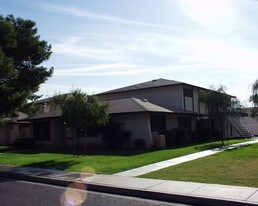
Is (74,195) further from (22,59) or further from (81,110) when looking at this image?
(22,59)

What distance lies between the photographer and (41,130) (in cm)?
3431

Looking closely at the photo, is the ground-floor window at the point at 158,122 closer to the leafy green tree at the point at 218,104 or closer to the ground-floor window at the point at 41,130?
the leafy green tree at the point at 218,104

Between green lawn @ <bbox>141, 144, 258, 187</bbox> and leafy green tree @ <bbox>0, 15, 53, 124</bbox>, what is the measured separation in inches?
487

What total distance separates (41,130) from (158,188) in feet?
82.1

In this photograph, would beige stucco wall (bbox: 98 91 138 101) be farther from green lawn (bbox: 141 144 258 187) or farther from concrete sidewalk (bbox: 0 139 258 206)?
concrete sidewalk (bbox: 0 139 258 206)

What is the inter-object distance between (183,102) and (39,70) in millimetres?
14333

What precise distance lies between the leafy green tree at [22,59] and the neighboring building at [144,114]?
6198 millimetres

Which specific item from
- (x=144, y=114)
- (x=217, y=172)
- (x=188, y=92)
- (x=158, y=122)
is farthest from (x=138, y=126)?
(x=217, y=172)

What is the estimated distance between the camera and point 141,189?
10.8m

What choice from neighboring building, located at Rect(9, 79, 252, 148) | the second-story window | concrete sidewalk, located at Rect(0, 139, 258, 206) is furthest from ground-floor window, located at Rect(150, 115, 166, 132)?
concrete sidewalk, located at Rect(0, 139, 258, 206)

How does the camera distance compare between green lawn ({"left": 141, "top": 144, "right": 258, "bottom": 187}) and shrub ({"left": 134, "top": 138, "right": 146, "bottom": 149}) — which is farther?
shrub ({"left": 134, "top": 138, "right": 146, "bottom": 149})

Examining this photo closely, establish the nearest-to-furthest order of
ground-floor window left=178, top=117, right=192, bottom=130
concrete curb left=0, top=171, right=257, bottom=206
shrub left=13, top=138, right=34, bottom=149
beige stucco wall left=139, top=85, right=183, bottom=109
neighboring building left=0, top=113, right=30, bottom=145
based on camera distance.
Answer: concrete curb left=0, top=171, right=257, bottom=206, ground-floor window left=178, top=117, right=192, bottom=130, shrub left=13, top=138, right=34, bottom=149, beige stucco wall left=139, top=85, right=183, bottom=109, neighboring building left=0, top=113, right=30, bottom=145

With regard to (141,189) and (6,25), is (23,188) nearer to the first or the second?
(141,189)

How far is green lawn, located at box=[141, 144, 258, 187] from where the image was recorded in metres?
11.5
